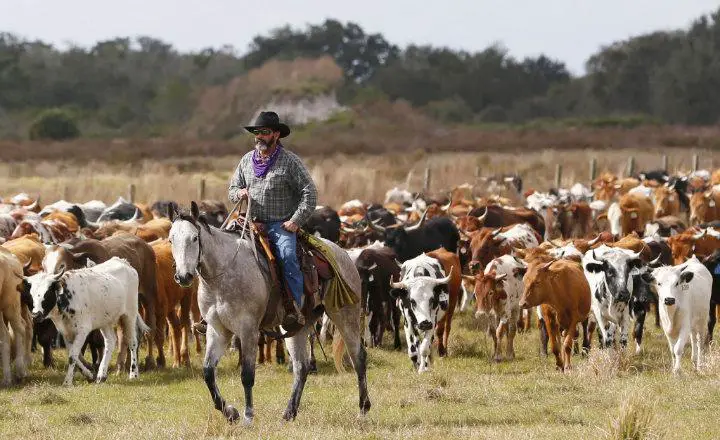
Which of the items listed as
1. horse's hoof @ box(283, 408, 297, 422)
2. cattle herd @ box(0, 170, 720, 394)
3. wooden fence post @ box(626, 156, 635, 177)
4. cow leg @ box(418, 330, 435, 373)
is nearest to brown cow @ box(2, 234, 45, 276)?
cattle herd @ box(0, 170, 720, 394)

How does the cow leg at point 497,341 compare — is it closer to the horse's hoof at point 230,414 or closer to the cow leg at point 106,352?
the cow leg at point 106,352

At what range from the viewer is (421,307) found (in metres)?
14.6

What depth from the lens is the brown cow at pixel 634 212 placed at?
27.4 meters

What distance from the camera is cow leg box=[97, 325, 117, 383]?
1367 centimetres

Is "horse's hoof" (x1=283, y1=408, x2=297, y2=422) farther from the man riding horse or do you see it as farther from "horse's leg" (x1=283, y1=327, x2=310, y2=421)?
the man riding horse

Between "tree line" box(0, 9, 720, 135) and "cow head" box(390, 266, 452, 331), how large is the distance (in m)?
35.0

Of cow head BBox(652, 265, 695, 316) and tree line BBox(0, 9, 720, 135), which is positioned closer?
cow head BBox(652, 265, 695, 316)

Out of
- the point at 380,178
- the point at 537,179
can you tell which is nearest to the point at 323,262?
the point at 380,178

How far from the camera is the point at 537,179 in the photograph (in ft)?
142

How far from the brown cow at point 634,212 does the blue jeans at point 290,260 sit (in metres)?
17.9

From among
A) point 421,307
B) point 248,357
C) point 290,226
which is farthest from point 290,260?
point 421,307

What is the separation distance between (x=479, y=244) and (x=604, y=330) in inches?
200

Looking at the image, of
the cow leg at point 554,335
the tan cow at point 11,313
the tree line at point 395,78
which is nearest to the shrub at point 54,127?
the tree line at point 395,78

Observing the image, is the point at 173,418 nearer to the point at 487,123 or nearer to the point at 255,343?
the point at 255,343
